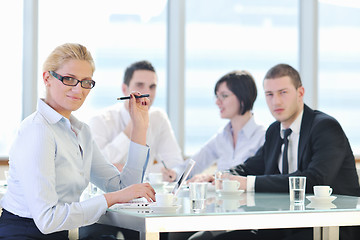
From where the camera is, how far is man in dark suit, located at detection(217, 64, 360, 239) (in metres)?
2.77

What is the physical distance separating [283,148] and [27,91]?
3050 mm

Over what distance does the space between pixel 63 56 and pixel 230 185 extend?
967 mm

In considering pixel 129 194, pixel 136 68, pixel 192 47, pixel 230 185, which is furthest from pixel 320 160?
pixel 192 47

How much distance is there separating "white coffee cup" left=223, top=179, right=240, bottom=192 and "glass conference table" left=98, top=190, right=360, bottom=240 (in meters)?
0.35

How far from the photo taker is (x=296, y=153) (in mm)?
3094

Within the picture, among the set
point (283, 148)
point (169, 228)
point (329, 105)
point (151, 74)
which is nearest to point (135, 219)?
point (169, 228)

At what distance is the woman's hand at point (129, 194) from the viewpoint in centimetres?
204

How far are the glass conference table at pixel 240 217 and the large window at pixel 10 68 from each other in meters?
3.52

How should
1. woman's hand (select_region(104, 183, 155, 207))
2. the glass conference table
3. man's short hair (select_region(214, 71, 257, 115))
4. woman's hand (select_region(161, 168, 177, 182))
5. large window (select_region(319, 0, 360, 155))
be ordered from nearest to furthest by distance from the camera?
the glass conference table, woman's hand (select_region(104, 183, 155, 207)), woman's hand (select_region(161, 168, 177, 182)), man's short hair (select_region(214, 71, 257, 115)), large window (select_region(319, 0, 360, 155))

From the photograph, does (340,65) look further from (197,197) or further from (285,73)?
(197,197)

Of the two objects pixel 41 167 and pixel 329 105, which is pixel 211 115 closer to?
pixel 329 105

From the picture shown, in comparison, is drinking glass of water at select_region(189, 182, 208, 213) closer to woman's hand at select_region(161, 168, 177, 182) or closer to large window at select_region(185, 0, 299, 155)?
woman's hand at select_region(161, 168, 177, 182)

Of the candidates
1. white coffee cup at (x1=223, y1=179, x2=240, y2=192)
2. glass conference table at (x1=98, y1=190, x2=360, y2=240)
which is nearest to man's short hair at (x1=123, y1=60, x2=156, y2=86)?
white coffee cup at (x1=223, y1=179, x2=240, y2=192)

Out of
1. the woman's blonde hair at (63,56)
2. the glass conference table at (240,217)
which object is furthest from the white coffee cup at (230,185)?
the woman's blonde hair at (63,56)
